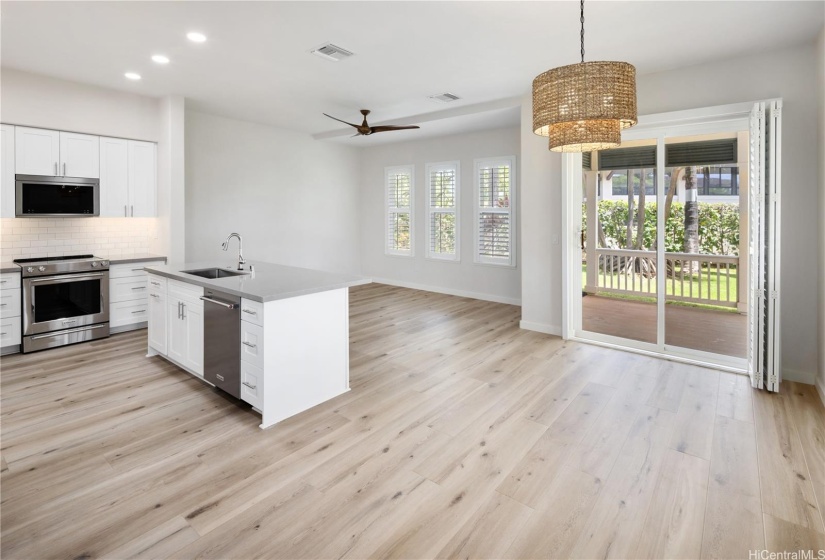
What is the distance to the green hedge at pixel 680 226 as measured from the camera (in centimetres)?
407

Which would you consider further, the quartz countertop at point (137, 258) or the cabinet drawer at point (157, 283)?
the quartz countertop at point (137, 258)

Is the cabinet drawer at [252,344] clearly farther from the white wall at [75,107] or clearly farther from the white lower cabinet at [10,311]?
the white wall at [75,107]

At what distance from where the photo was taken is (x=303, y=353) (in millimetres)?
3139

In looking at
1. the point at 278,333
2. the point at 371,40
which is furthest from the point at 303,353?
the point at 371,40

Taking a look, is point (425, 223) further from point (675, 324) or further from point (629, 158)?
point (675, 324)

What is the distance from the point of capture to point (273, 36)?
142 inches

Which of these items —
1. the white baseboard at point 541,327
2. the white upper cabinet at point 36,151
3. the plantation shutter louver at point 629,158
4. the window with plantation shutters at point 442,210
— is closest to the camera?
the plantation shutter louver at point 629,158

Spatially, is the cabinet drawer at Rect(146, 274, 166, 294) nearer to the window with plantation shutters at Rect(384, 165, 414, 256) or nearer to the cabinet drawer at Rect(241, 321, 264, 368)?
the cabinet drawer at Rect(241, 321, 264, 368)

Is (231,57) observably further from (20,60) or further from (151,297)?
(151,297)

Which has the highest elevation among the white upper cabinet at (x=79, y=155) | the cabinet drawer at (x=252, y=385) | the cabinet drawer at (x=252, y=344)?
the white upper cabinet at (x=79, y=155)

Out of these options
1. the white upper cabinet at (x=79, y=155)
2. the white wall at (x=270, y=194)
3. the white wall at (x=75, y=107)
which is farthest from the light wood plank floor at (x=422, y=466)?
the white wall at (x=270, y=194)

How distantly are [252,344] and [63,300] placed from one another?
3124 mm

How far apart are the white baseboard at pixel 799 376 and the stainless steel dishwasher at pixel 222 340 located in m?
4.54

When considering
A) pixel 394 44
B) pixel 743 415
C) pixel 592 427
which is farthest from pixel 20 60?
pixel 743 415
